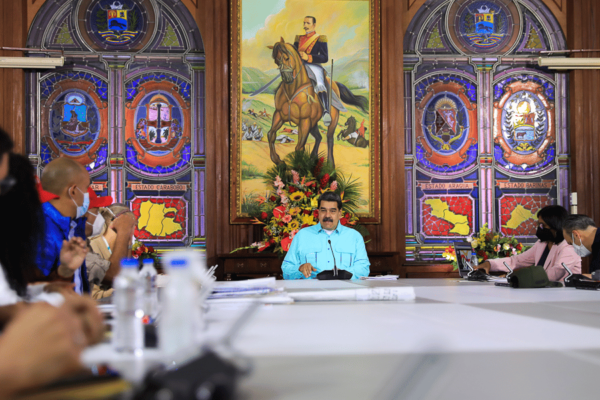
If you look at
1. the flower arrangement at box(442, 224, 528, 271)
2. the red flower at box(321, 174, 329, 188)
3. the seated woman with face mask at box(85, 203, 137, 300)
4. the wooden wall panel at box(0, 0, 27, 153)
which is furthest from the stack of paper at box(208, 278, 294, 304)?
the wooden wall panel at box(0, 0, 27, 153)

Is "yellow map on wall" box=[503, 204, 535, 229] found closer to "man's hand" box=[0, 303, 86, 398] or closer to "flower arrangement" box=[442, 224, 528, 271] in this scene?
"flower arrangement" box=[442, 224, 528, 271]

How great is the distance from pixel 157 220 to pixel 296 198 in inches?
91.0

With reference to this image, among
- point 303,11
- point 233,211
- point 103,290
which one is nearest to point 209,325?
point 103,290

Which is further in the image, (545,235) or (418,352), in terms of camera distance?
(545,235)

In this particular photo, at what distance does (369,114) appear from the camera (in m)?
6.73

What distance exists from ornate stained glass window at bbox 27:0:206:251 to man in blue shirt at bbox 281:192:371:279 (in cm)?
259

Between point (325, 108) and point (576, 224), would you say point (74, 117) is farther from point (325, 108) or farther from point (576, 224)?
point (576, 224)

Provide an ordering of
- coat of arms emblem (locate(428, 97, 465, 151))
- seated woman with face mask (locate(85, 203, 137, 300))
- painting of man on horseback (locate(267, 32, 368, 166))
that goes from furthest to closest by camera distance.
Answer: coat of arms emblem (locate(428, 97, 465, 151)) < painting of man on horseback (locate(267, 32, 368, 166)) < seated woman with face mask (locate(85, 203, 137, 300))

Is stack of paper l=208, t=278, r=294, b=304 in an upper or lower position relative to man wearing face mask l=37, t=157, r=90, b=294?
lower

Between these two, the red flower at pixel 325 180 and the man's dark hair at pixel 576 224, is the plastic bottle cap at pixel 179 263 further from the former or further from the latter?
the red flower at pixel 325 180

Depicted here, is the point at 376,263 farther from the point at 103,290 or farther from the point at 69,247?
the point at 69,247

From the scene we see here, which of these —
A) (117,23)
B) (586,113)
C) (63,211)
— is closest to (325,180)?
(63,211)

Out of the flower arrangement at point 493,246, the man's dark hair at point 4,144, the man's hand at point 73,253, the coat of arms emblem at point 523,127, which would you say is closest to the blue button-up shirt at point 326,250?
the flower arrangement at point 493,246

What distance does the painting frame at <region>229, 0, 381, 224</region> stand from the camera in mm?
6531
